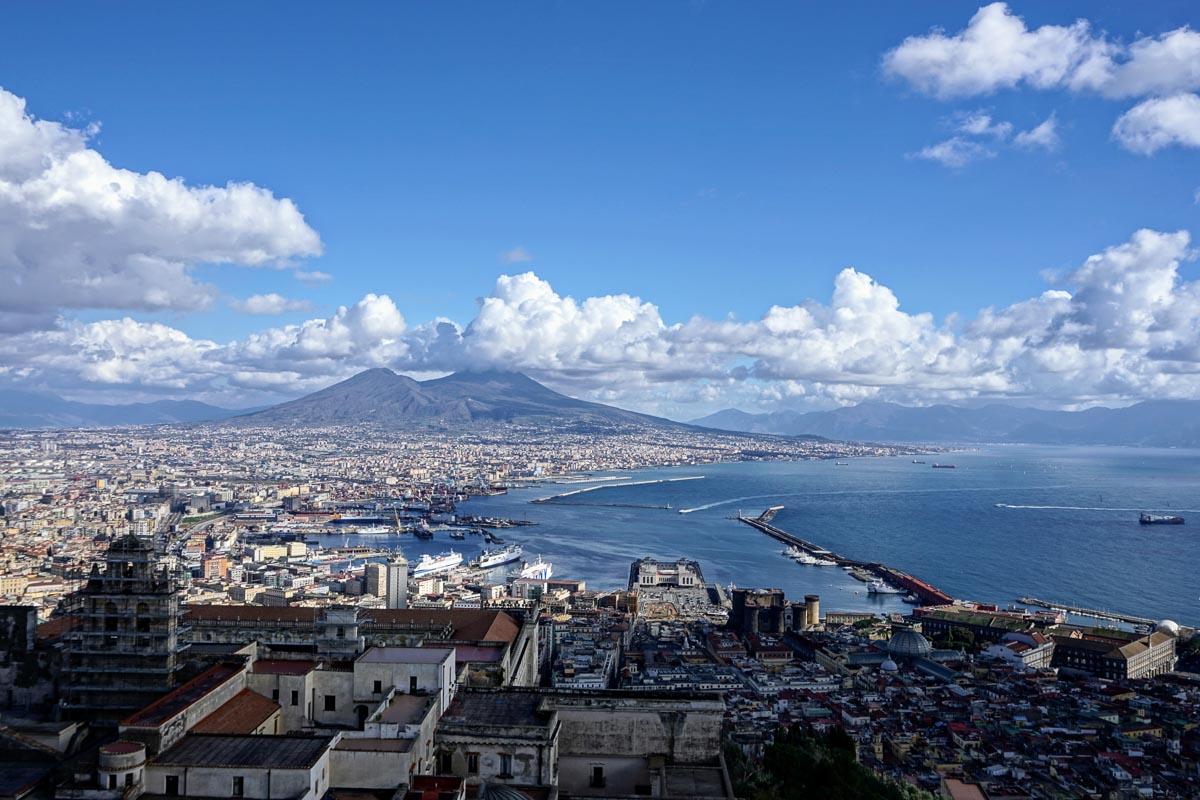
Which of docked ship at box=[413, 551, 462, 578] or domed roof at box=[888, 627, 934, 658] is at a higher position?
domed roof at box=[888, 627, 934, 658]

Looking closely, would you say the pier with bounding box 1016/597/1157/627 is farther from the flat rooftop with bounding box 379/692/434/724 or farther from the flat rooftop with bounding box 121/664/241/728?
the flat rooftop with bounding box 121/664/241/728

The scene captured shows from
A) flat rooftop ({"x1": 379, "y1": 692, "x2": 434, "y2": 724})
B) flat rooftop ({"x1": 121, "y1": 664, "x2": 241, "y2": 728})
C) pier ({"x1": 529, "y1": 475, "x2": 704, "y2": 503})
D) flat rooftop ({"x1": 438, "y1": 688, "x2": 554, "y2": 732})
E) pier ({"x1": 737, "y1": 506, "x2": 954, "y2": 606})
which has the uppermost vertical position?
flat rooftop ({"x1": 121, "y1": 664, "x2": 241, "y2": 728})

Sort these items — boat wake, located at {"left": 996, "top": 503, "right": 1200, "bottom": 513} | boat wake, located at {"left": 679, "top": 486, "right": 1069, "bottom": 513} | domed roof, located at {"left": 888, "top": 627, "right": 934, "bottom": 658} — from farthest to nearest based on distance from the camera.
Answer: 1. boat wake, located at {"left": 679, "top": 486, "right": 1069, "bottom": 513}
2. boat wake, located at {"left": 996, "top": 503, "right": 1200, "bottom": 513}
3. domed roof, located at {"left": 888, "top": 627, "right": 934, "bottom": 658}

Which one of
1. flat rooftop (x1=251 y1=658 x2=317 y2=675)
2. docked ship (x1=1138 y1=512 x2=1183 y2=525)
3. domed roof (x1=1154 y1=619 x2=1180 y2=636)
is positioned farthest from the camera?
docked ship (x1=1138 y1=512 x2=1183 y2=525)

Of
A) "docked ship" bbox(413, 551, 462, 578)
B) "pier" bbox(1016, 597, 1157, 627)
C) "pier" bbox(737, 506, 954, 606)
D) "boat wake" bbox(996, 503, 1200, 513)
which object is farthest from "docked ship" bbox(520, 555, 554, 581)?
"boat wake" bbox(996, 503, 1200, 513)

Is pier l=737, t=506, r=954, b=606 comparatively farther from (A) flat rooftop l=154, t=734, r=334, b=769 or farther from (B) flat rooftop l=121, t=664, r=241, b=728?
(A) flat rooftop l=154, t=734, r=334, b=769

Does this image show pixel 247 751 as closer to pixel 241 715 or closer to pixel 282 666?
pixel 241 715

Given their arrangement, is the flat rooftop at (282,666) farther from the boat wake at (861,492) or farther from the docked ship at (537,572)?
the boat wake at (861,492)

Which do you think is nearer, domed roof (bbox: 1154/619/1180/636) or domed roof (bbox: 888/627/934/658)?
domed roof (bbox: 888/627/934/658)
